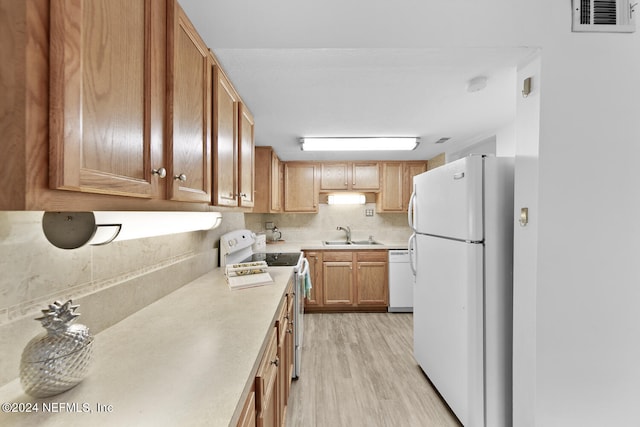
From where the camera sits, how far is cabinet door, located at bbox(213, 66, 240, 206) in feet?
4.53

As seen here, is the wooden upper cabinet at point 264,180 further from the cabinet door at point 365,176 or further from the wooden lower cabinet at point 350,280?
the cabinet door at point 365,176

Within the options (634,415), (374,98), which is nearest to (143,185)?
(374,98)

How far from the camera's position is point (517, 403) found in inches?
57.9

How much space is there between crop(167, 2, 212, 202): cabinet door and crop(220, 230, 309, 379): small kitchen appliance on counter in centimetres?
104

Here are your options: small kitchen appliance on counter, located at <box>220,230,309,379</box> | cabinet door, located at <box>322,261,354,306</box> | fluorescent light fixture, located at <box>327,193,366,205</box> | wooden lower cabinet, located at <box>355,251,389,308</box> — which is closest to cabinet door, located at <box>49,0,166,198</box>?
small kitchen appliance on counter, located at <box>220,230,309,379</box>

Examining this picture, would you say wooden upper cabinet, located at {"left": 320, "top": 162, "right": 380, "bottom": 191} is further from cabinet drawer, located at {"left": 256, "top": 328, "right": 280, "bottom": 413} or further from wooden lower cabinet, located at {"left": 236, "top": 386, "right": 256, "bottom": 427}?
wooden lower cabinet, located at {"left": 236, "top": 386, "right": 256, "bottom": 427}

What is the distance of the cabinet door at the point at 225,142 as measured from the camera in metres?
1.38

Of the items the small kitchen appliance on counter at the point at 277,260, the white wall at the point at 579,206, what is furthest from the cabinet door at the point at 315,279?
the white wall at the point at 579,206

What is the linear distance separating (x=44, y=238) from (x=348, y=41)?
1.39 metres

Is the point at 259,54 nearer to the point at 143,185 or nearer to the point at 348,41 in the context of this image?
the point at 348,41

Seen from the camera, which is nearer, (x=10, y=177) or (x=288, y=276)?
(x=10, y=177)

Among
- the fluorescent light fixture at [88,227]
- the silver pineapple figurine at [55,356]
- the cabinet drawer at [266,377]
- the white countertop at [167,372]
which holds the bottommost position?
the cabinet drawer at [266,377]

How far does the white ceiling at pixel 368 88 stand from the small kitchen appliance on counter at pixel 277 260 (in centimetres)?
106

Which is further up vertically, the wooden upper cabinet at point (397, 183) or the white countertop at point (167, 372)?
the wooden upper cabinet at point (397, 183)
